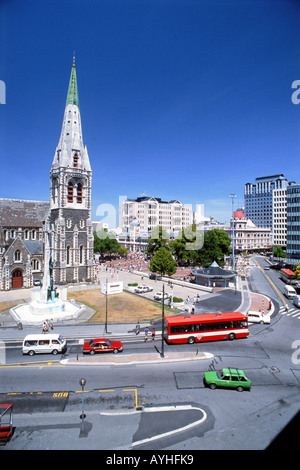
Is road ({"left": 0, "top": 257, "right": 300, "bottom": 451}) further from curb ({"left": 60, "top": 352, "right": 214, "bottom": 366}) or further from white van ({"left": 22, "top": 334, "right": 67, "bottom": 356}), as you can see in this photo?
white van ({"left": 22, "top": 334, "right": 67, "bottom": 356})

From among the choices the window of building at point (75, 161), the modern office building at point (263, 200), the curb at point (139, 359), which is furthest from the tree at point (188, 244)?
the modern office building at point (263, 200)

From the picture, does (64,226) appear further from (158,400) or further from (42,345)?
(158,400)

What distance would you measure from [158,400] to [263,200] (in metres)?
156

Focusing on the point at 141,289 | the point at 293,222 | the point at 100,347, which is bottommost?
the point at 100,347

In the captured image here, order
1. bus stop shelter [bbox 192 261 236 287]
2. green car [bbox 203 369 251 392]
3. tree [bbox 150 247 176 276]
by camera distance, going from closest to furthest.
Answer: green car [bbox 203 369 251 392] → bus stop shelter [bbox 192 261 236 287] → tree [bbox 150 247 176 276]

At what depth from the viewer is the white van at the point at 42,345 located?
2186cm

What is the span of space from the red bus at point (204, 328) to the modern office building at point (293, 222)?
53.7m

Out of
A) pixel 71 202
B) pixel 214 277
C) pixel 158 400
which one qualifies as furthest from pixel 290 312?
pixel 71 202

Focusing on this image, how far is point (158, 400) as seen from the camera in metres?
15.7

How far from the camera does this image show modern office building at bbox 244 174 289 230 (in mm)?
152000

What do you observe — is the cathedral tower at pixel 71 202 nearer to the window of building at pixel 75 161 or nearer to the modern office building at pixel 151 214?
the window of building at pixel 75 161

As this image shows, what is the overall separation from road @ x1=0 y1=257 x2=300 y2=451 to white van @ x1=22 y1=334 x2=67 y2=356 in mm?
628

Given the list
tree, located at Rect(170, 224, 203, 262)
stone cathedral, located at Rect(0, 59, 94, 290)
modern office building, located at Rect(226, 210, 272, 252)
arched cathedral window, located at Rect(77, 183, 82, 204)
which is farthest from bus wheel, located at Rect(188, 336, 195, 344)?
modern office building, located at Rect(226, 210, 272, 252)
